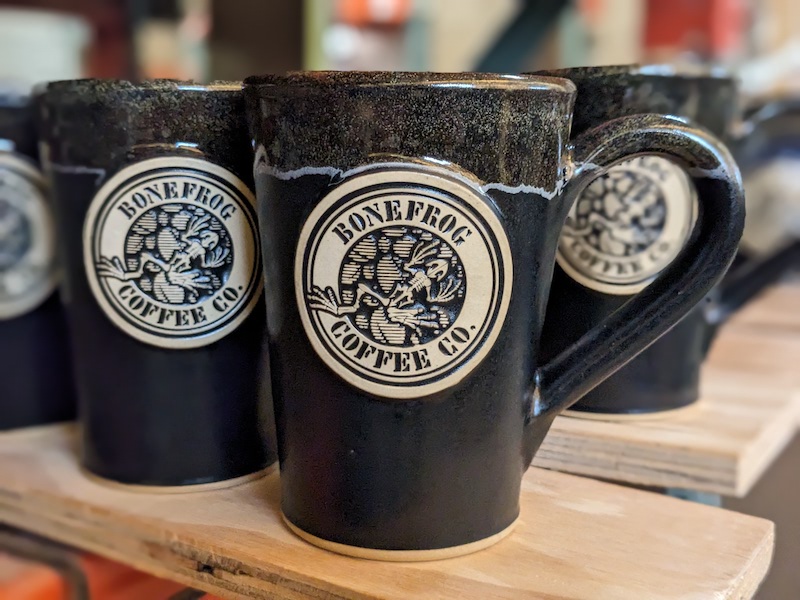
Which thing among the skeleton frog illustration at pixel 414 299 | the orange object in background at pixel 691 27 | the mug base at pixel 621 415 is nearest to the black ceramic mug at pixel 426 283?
the skeleton frog illustration at pixel 414 299

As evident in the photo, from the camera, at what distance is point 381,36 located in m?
1.70

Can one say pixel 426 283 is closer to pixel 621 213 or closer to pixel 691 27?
pixel 621 213

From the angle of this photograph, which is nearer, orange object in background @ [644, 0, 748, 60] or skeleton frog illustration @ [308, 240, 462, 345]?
skeleton frog illustration @ [308, 240, 462, 345]

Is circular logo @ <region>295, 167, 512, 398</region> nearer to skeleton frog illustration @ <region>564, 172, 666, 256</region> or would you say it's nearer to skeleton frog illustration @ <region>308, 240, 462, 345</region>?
skeleton frog illustration @ <region>308, 240, 462, 345</region>

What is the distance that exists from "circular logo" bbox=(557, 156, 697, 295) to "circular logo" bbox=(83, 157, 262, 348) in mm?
188

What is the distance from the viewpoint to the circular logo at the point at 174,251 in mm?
413

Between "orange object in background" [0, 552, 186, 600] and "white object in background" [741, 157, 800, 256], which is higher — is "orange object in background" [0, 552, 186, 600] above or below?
below

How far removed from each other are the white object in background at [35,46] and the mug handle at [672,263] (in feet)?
2.35

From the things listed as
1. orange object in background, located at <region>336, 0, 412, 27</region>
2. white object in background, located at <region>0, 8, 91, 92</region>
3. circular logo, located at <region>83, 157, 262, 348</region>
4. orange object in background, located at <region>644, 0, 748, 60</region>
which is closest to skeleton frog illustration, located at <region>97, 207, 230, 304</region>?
circular logo, located at <region>83, 157, 262, 348</region>

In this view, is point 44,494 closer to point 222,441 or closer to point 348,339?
point 222,441

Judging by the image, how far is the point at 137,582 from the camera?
0.49 m

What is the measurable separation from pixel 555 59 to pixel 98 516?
0.87 m

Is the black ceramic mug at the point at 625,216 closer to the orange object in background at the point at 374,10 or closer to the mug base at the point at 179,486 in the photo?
the mug base at the point at 179,486

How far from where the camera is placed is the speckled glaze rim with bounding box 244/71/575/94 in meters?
0.33
